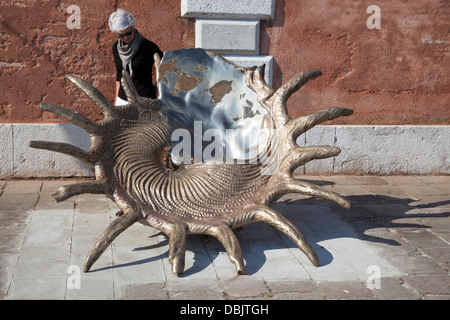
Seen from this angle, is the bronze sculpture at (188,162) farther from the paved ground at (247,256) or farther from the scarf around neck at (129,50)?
Answer: the scarf around neck at (129,50)

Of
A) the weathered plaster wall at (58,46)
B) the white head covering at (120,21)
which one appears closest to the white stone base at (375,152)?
the weathered plaster wall at (58,46)

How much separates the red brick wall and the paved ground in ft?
3.78

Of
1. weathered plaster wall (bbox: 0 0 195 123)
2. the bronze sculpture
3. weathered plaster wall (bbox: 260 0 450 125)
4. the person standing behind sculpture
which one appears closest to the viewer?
the bronze sculpture

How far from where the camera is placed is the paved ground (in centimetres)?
344

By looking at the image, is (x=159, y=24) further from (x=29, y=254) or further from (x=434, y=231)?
(x=434, y=231)

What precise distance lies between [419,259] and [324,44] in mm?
2845

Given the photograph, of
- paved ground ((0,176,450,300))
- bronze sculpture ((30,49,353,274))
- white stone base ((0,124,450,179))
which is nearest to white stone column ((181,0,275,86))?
white stone base ((0,124,450,179))

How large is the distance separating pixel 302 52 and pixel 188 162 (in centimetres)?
236

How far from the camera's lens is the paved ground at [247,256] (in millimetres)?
3443

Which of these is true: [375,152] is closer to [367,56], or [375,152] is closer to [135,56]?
[367,56]

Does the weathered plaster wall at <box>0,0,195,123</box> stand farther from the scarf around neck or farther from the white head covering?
the white head covering

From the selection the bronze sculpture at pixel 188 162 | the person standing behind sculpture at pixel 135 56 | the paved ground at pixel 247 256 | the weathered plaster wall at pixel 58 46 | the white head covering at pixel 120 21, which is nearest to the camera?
the paved ground at pixel 247 256

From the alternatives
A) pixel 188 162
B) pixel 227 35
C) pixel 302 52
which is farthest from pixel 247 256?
pixel 302 52

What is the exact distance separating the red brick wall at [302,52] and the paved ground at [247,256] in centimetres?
115
